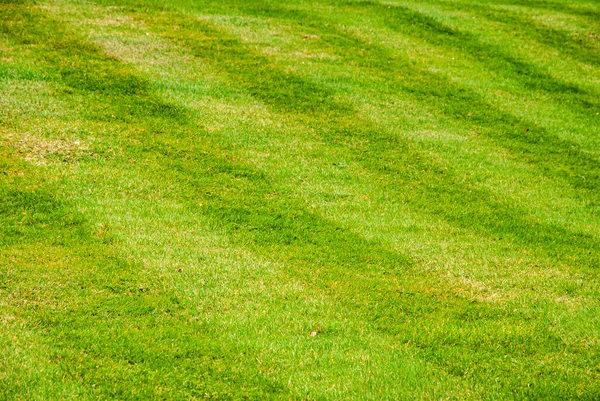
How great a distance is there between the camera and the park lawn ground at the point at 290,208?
7473 mm

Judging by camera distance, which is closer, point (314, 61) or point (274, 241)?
point (274, 241)

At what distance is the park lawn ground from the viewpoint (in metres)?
7.47

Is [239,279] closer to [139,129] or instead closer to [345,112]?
[139,129]

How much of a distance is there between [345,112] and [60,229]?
705cm

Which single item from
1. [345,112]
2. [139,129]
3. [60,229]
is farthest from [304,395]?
[345,112]

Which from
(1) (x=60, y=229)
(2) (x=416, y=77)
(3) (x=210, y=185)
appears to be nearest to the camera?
(1) (x=60, y=229)

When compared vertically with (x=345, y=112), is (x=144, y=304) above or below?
below

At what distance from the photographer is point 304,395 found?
699cm

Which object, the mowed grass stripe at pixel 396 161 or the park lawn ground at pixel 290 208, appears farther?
the mowed grass stripe at pixel 396 161

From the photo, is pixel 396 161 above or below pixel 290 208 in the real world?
above

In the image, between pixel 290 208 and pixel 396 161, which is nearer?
pixel 290 208

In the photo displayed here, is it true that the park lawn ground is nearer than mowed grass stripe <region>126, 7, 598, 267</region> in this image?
Yes

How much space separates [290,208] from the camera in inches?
428

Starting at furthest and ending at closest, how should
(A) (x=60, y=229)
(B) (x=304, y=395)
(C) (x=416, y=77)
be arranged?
(C) (x=416, y=77) → (A) (x=60, y=229) → (B) (x=304, y=395)
